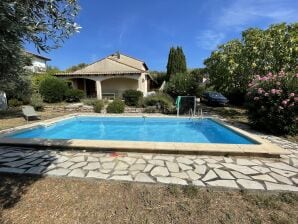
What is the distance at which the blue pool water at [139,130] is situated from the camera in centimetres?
888

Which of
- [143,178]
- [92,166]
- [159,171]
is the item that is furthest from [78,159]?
[159,171]

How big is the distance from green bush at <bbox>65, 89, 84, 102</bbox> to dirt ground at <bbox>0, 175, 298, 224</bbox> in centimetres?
1497

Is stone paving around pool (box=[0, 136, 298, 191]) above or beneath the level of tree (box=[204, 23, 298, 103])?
beneath

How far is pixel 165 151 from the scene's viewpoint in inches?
217

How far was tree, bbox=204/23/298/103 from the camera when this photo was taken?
10.7 m

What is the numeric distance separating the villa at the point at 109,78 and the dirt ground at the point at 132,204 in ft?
54.8

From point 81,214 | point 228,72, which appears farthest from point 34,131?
point 228,72

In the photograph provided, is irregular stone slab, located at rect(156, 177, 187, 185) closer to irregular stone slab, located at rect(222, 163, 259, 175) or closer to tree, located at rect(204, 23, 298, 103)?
irregular stone slab, located at rect(222, 163, 259, 175)

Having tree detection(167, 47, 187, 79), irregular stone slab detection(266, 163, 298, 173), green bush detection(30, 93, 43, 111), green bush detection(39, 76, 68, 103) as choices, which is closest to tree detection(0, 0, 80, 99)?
irregular stone slab detection(266, 163, 298, 173)

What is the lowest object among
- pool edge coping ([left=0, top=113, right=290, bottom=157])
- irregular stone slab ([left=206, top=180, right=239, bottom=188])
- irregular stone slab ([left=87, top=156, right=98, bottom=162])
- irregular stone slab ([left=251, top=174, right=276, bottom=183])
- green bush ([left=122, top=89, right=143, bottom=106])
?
irregular stone slab ([left=206, top=180, right=239, bottom=188])

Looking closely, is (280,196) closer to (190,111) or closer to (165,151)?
(165,151)

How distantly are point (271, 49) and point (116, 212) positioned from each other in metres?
12.1

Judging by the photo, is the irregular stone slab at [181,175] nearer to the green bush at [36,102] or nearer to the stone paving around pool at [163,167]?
the stone paving around pool at [163,167]

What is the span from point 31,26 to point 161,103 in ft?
38.6
